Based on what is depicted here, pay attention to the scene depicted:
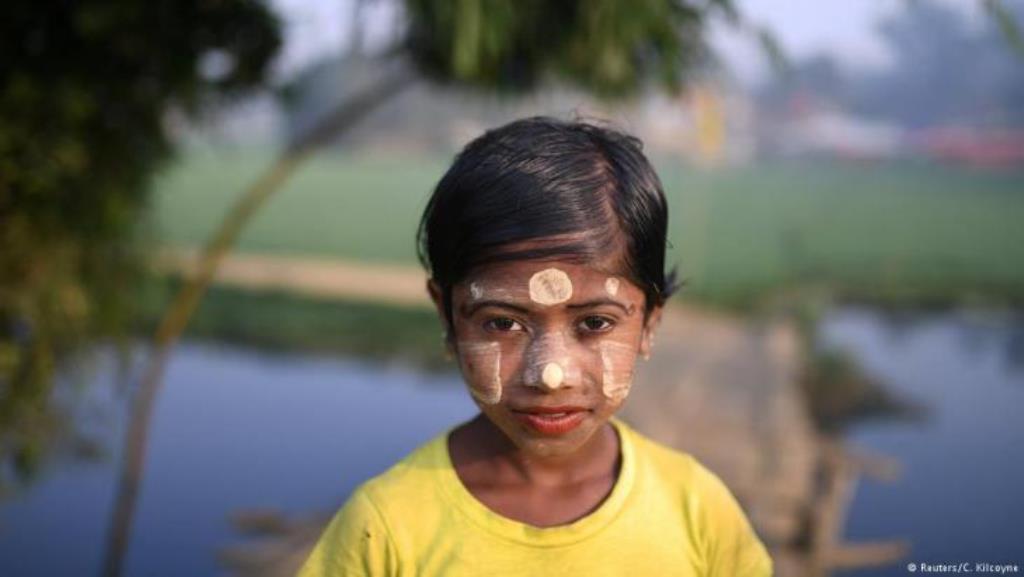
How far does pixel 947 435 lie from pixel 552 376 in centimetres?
703

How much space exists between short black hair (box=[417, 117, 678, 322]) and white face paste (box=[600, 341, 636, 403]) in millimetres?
94

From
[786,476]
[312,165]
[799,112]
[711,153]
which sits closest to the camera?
[786,476]

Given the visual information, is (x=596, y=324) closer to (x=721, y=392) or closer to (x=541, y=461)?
(x=541, y=461)

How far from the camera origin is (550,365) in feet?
4.28

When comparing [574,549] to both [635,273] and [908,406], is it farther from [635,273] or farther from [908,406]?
[908,406]

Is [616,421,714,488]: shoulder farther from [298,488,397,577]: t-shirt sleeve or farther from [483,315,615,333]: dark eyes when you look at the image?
[298,488,397,577]: t-shirt sleeve

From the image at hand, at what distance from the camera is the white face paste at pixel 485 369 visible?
1349 mm

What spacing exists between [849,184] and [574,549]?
1130cm

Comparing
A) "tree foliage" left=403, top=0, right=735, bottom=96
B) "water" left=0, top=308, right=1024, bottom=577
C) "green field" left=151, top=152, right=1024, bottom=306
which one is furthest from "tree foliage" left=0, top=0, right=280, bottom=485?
"green field" left=151, top=152, right=1024, bottom=306

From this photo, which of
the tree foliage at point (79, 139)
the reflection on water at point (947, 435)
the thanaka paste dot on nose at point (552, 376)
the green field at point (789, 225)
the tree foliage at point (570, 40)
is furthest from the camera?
the green field at point (789, 225)

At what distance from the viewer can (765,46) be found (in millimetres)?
2658

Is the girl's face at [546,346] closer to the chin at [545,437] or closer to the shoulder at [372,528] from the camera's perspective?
the chin at [545,437]

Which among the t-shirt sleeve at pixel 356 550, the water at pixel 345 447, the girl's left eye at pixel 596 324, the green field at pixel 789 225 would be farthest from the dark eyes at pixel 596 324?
the green field at pixel 789 225

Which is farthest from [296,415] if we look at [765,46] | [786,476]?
[765,46]
